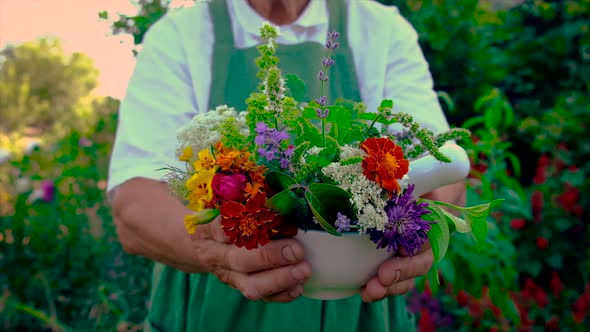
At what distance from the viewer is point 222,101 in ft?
4.06

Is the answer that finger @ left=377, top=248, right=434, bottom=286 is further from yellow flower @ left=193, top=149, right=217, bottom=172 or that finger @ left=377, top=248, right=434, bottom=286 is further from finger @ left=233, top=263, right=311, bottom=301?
yellow flower @ left=193, top=149, right=217, bottom=172

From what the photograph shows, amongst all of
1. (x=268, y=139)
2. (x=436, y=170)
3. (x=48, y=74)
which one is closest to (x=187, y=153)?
(x=268, y=139)

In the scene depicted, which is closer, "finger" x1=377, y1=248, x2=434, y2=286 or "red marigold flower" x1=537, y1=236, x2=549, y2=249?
"finger" x1=377, y1=248, x2=434, y2=286

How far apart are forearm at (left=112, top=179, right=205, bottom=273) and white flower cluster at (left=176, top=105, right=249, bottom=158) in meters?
0.25

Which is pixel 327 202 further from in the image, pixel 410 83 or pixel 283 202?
pixel 410 83

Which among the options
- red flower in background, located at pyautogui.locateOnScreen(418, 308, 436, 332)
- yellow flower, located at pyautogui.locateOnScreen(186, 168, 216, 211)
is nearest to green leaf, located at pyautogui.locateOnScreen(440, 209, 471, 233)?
yellow flower, located at pyautogui.locateOnScreen(186, 168, 216, 211)

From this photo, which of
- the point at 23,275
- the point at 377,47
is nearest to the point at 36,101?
the point at 23,275

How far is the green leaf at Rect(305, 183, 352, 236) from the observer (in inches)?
29.4

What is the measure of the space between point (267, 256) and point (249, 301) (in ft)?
1.23

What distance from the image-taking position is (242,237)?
30.7 inches

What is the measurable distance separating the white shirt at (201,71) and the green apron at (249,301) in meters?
0.03

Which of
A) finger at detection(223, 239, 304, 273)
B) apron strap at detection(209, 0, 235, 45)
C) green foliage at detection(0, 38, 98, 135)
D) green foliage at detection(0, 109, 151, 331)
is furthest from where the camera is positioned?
green foliage at detection(0, 38, 98, 135)

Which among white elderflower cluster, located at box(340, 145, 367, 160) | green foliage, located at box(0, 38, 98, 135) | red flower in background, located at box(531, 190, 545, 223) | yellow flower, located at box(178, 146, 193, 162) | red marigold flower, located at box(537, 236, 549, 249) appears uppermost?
yellow flower, located at box(178, 146, 193, 162)

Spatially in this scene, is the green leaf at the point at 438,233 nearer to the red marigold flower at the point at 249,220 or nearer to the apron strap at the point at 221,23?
the red marigold flower at the point at 249,220
